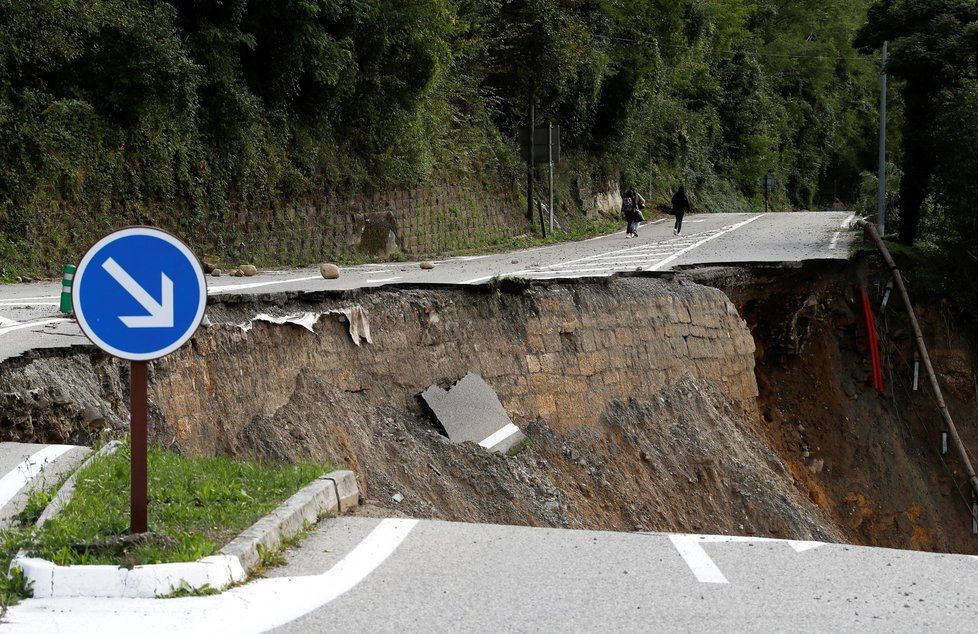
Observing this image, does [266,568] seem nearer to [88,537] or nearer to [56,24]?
[88,537]

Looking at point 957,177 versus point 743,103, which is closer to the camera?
point 957,177

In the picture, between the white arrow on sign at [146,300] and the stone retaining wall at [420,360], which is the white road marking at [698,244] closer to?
the stone retaining wall at [420,360]

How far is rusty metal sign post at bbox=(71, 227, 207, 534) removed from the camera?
14.3 ft

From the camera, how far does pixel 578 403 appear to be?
1380 cm

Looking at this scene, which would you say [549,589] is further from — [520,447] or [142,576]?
[520,447]

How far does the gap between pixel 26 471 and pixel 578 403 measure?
890 centimetres

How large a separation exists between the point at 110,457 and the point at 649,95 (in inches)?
1501

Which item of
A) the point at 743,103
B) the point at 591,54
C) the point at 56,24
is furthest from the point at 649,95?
the point at 56,24

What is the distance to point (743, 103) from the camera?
54844 mm

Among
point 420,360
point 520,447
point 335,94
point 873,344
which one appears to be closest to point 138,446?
point 420,360

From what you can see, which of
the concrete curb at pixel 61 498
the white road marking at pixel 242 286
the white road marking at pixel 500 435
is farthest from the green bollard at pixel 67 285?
the white road marking at pixel 500 435

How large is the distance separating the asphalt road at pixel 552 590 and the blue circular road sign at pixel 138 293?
44.0 inches

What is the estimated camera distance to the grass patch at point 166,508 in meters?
4.42

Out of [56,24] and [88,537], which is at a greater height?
[56,24]
